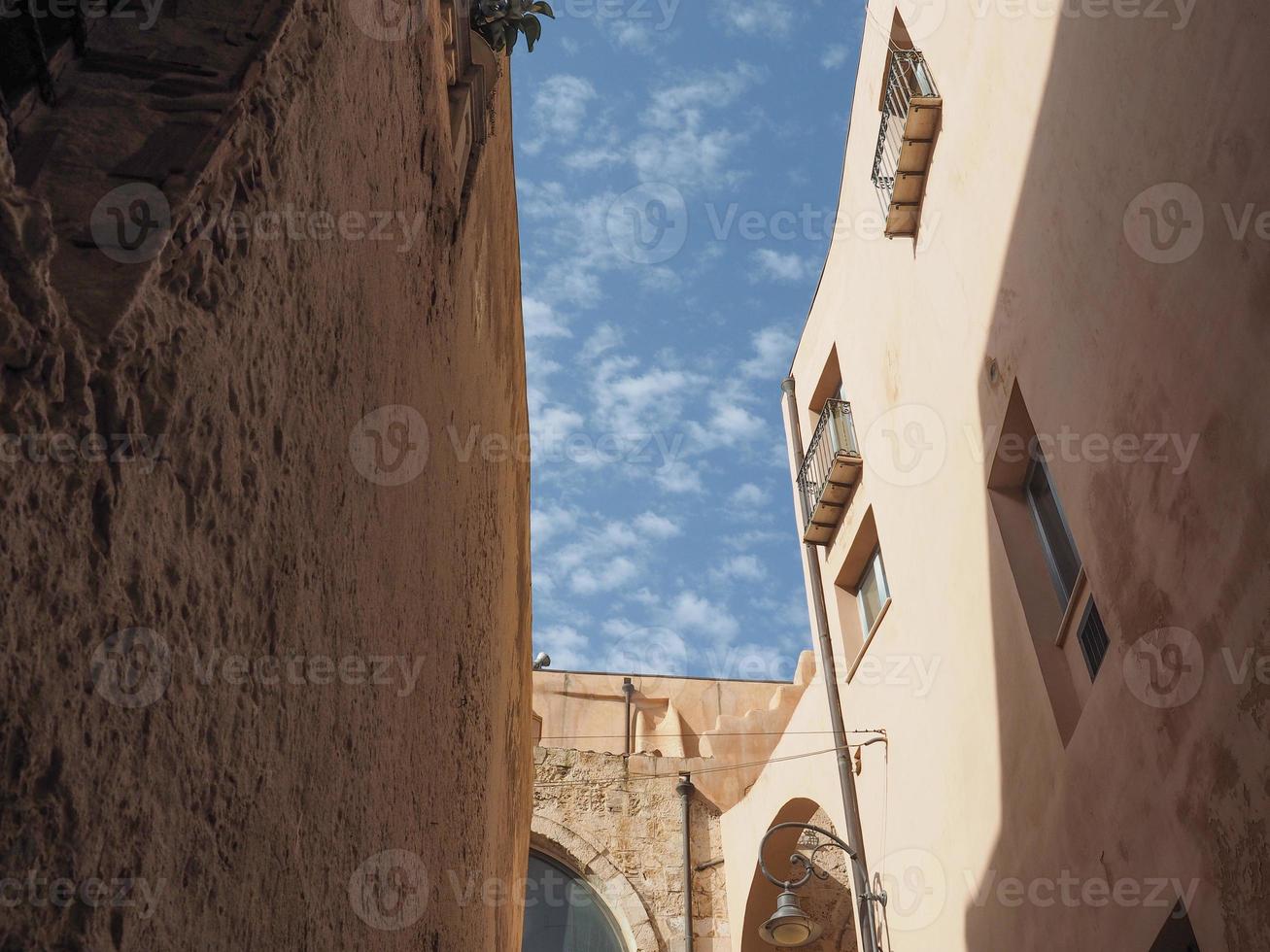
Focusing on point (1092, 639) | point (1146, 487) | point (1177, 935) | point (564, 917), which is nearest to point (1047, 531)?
point (1092, 639)

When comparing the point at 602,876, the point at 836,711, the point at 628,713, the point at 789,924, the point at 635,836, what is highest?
the point at 628,713

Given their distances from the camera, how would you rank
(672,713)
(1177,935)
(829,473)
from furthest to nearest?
(672,713) < (829,473) < (1177,935)

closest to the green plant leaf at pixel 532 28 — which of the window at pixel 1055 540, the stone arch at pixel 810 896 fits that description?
the window at pixel 1055 540

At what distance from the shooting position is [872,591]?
444 inches

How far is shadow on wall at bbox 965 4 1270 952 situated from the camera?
13.7ft

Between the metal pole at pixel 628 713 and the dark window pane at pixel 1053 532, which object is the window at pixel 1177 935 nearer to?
the dark window pane at pixel 1053 532

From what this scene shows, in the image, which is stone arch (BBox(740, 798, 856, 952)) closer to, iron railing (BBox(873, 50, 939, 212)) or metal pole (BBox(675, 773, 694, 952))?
metal pole (BBox(675, 773, 694, 952))

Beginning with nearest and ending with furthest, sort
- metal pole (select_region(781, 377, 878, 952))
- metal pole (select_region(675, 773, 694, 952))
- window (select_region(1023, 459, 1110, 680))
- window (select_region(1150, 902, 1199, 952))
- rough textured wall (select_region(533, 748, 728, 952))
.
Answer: window (select_region(1150, 902, 1199, 952)), window (select_region(1023, 459, 1110, 680)), metal pole (select_region(781, 377, 878, 952)), metal pole (select_region(675, 773, 694, 952)), rough textured wall (select_region(533, 748, 728, 952))

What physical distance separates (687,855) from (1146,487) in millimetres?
10883

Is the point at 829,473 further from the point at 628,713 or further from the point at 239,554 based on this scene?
the point at 239,554

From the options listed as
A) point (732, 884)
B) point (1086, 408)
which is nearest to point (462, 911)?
point (1086, 408)

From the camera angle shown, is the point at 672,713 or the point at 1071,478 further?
the point at 672,713

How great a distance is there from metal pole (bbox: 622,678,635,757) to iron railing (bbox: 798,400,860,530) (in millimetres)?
7079

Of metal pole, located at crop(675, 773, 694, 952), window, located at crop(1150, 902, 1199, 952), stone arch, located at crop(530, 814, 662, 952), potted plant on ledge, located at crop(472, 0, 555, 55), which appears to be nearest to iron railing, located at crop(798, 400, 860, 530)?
metal pole, located at crop(675, 773, 694, 952)
